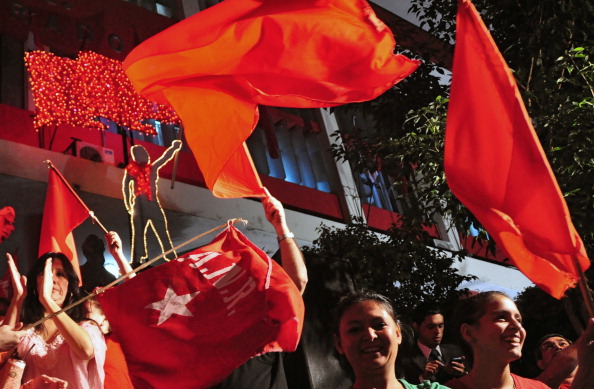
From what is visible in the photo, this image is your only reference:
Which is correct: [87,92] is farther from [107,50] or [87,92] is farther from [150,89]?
[150,89]

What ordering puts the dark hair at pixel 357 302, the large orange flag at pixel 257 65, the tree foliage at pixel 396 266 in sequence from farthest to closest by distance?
the tree foliage at pixel 396 266, the large orange flag at pixel 257 65, the dark hair at pixel 357 302

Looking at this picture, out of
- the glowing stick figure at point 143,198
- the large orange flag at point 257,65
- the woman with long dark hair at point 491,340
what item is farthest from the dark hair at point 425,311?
the glowing stick figure at point 143,198

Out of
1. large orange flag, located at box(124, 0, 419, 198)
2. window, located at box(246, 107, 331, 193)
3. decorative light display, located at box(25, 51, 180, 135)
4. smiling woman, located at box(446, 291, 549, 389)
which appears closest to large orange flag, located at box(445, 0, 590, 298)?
smiling woman, located at box(446, 291, 549, 389)

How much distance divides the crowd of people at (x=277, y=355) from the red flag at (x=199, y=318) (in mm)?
87

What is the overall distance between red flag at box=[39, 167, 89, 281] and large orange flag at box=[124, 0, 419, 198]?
7.17 ft

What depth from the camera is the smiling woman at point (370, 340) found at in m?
2.91

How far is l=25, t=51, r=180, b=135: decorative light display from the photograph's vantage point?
414 inches

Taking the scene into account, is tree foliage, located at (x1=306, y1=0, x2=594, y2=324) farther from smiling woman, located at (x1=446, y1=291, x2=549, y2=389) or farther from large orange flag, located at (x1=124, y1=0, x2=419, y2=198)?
smiling woman, located at (x1=446, y1=291, x2=549, y2=389)

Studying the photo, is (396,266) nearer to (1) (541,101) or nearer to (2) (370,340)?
(1) (541,101)

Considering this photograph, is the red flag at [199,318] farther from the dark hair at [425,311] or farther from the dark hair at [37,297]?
the dark hair at [425,311]

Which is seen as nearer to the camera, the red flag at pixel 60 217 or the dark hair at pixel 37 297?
the dark hair at pixel 37 297

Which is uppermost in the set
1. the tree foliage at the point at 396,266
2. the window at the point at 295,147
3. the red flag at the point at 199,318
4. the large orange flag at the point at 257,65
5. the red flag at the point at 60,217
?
the large orange flag at the point at 257,65

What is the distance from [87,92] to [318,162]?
652 centimetres

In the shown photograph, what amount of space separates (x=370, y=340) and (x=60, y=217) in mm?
4119
